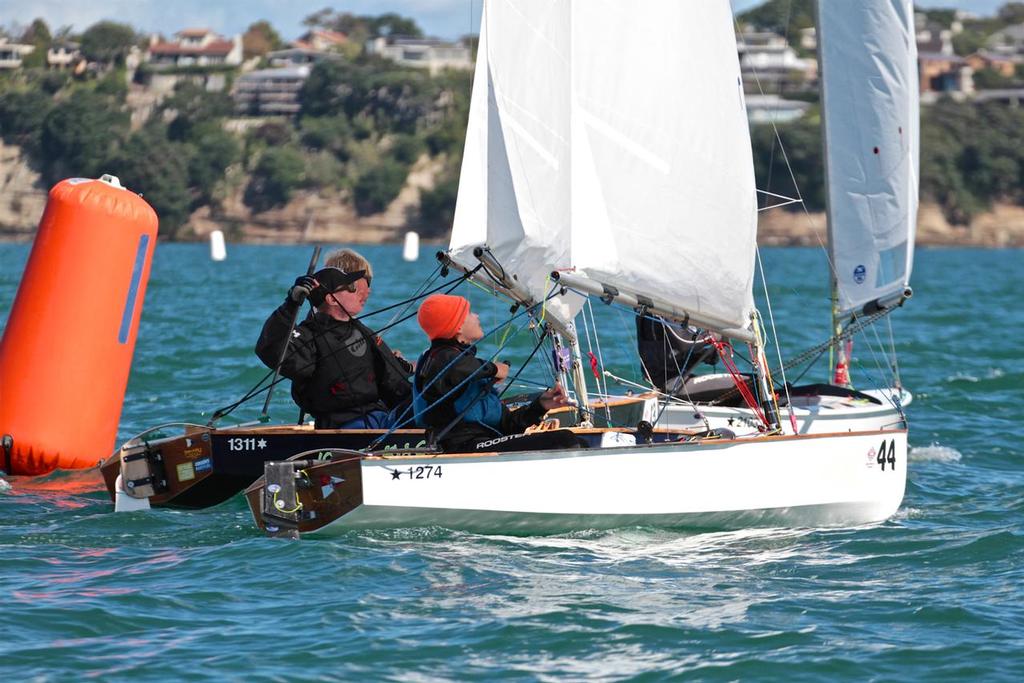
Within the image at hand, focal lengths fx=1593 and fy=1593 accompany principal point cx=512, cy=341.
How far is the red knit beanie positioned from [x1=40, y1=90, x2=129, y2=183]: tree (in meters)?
68.7

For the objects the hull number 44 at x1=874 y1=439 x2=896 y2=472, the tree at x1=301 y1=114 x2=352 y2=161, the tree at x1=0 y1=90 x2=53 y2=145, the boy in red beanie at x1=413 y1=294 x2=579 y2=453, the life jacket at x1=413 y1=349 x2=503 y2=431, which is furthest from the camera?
the tree at x1=301 y1=114 x2=352 y2=161

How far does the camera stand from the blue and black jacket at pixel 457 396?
7.84 meters

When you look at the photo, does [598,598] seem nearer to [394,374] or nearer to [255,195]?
[394,374]

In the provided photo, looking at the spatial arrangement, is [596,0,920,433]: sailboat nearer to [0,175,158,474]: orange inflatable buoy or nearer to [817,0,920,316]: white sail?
[817,0,920,316]: white sail

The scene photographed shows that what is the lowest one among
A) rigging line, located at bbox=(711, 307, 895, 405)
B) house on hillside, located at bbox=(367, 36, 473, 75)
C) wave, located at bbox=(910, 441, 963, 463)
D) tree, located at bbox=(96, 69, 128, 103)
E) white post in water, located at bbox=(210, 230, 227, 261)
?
wave, located at bbox=(910, 441, 963, 463)

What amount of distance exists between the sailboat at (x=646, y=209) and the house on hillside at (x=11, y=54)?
2897 inches

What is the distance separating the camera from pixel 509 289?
870 cm

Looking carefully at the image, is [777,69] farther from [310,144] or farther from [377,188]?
[377,188]

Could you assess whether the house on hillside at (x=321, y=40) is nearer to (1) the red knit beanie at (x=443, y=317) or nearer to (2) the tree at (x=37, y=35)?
(2) the tree at (x=37, y=35)

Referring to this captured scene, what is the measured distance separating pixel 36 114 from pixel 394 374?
70231mm

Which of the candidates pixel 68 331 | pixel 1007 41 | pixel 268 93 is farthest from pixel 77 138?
pixel 1007 41

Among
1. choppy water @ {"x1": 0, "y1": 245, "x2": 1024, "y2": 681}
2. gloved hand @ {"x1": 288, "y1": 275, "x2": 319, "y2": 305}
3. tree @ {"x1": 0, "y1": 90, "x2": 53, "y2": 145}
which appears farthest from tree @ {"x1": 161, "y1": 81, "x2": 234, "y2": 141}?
gloved hand @ {"x1": 288, "y1": 275, "x2": 319, "y2": 305}

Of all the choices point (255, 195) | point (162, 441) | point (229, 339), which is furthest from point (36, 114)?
point (162, 441)

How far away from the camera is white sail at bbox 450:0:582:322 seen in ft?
28.2
